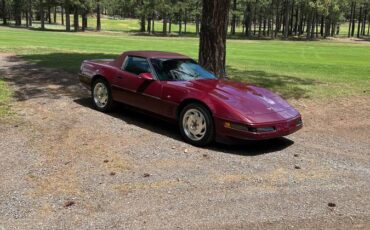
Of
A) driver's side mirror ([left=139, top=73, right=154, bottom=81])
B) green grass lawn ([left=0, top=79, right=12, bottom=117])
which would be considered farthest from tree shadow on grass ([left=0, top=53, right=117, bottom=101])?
driver's side mirror ([left=139, top=73, right=154, bottom=81])

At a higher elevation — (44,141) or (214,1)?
(214,1)

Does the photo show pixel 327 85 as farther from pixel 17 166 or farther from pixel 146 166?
pixel 17 166

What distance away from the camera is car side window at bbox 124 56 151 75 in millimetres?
8172

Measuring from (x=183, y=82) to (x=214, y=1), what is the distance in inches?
175

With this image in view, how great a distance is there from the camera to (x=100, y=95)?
898 cm

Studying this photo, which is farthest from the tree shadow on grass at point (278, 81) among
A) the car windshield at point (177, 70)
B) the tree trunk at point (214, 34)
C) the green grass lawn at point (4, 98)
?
the green grass lawn at point (4, 98)

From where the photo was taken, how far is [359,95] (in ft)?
39.1

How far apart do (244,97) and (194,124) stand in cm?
90

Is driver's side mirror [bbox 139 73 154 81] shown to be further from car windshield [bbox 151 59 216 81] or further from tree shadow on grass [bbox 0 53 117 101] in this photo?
tree shadow on grass [bbox 0 53 117 101]

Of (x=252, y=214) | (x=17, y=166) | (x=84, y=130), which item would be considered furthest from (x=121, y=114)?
(x=252, y=214)

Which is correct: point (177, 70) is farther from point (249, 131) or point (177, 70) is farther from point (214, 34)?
point (214, 34)

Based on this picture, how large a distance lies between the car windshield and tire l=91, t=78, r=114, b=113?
4.03 feet

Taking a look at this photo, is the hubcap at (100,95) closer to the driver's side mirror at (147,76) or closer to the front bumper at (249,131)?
the driver's side mirror at (147,76)

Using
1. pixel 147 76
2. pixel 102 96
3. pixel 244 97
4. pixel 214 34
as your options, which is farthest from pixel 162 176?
pixel 214 34
